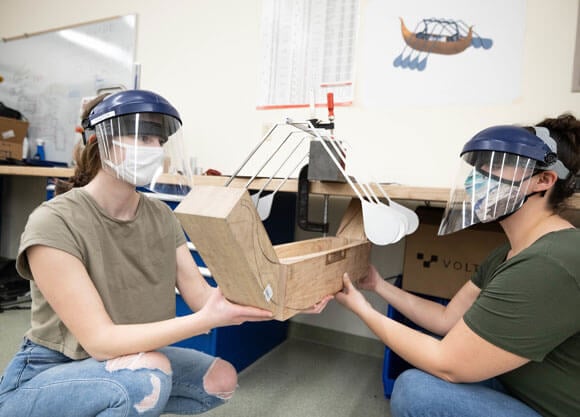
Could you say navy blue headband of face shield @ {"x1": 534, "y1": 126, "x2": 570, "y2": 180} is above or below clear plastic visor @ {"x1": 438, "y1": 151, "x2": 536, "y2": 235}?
above

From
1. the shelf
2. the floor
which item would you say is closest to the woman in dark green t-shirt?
the floor

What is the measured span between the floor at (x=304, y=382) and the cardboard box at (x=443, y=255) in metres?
0.47

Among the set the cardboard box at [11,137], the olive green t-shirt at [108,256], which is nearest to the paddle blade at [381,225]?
the olive green t-shirt at [108,256]

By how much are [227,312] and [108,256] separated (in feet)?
1.02

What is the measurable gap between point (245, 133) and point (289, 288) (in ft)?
5.05

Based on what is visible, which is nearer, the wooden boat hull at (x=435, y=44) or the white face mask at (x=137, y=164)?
the white face mask at (x=137, y=164)

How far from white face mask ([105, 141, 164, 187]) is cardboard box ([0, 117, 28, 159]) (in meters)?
2.31

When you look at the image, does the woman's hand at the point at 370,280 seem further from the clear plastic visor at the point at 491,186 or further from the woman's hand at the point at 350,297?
the clear plastic visor at the point at 491,186

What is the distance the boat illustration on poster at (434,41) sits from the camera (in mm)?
1633

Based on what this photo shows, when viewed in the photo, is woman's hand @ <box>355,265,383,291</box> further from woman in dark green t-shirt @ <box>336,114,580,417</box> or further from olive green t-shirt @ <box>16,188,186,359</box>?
→ olive green t-shirt @ <box>16,188,186,359</box>

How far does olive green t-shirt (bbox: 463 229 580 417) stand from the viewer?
0.65m

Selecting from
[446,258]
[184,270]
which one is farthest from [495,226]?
[184,270]

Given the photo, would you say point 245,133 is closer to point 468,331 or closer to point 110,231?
point 110,231

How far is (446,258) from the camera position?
1375 millimetres
